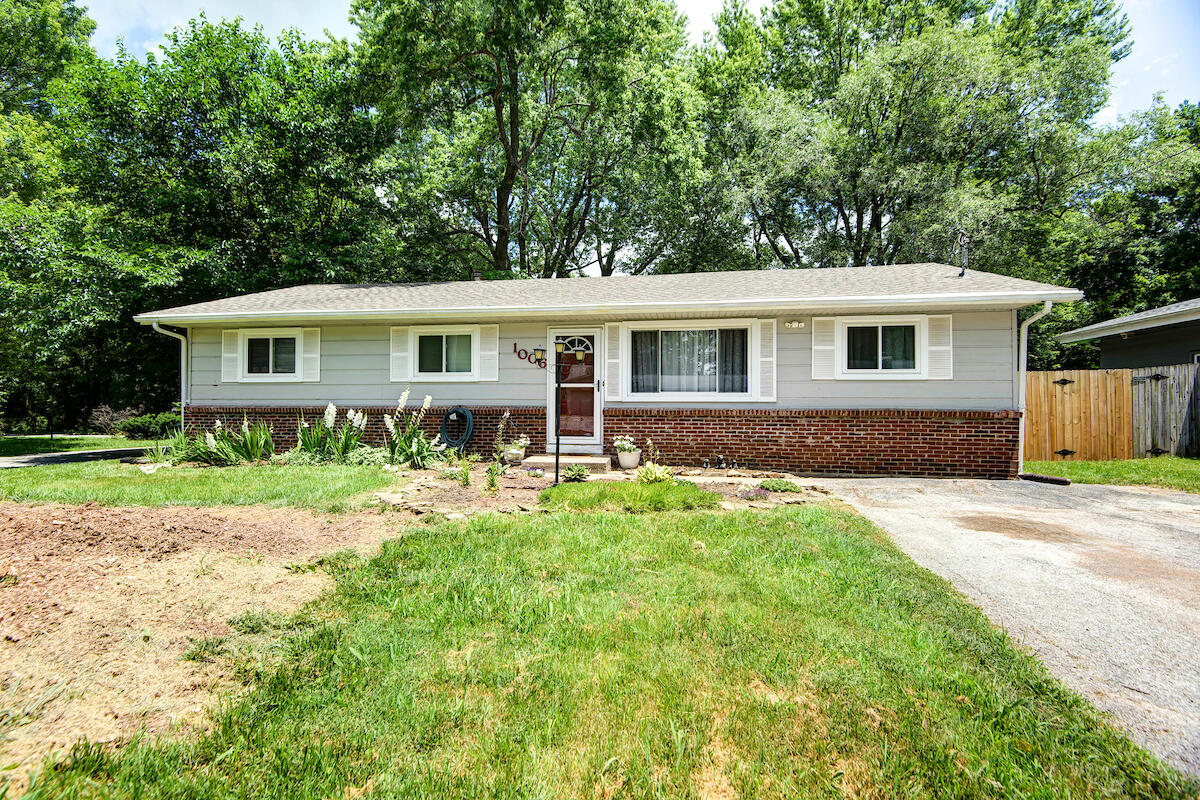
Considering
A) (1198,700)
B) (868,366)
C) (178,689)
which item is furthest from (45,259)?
(1198,700)

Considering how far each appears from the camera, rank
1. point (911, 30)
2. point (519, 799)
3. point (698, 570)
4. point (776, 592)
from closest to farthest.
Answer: point (519, 799) → point (776, 592) → point (698, 570) → point (911, 30)

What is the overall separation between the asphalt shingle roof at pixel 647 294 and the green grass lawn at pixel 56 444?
4.19 metres

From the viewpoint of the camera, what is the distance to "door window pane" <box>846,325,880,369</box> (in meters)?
8.70

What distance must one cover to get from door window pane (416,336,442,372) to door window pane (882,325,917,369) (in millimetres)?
7586

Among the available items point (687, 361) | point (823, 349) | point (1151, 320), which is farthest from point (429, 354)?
point (1151, 320)

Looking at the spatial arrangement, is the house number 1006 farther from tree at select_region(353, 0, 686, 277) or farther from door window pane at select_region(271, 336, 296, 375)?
tree at select_region(353, 0, 686, 277)

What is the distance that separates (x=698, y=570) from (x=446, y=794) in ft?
7.44

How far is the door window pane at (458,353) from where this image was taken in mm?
10016

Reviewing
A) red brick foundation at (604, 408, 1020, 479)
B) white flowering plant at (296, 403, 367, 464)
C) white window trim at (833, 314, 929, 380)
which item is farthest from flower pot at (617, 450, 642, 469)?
white flowering plant at (296, 403, 367, 464)

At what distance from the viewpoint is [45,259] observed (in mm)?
10953

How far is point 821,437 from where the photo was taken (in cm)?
868

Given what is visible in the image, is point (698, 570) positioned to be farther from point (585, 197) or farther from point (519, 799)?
point (585, 197)

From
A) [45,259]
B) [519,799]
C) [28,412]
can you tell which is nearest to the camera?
[519,799]

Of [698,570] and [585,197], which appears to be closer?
[698,570]
